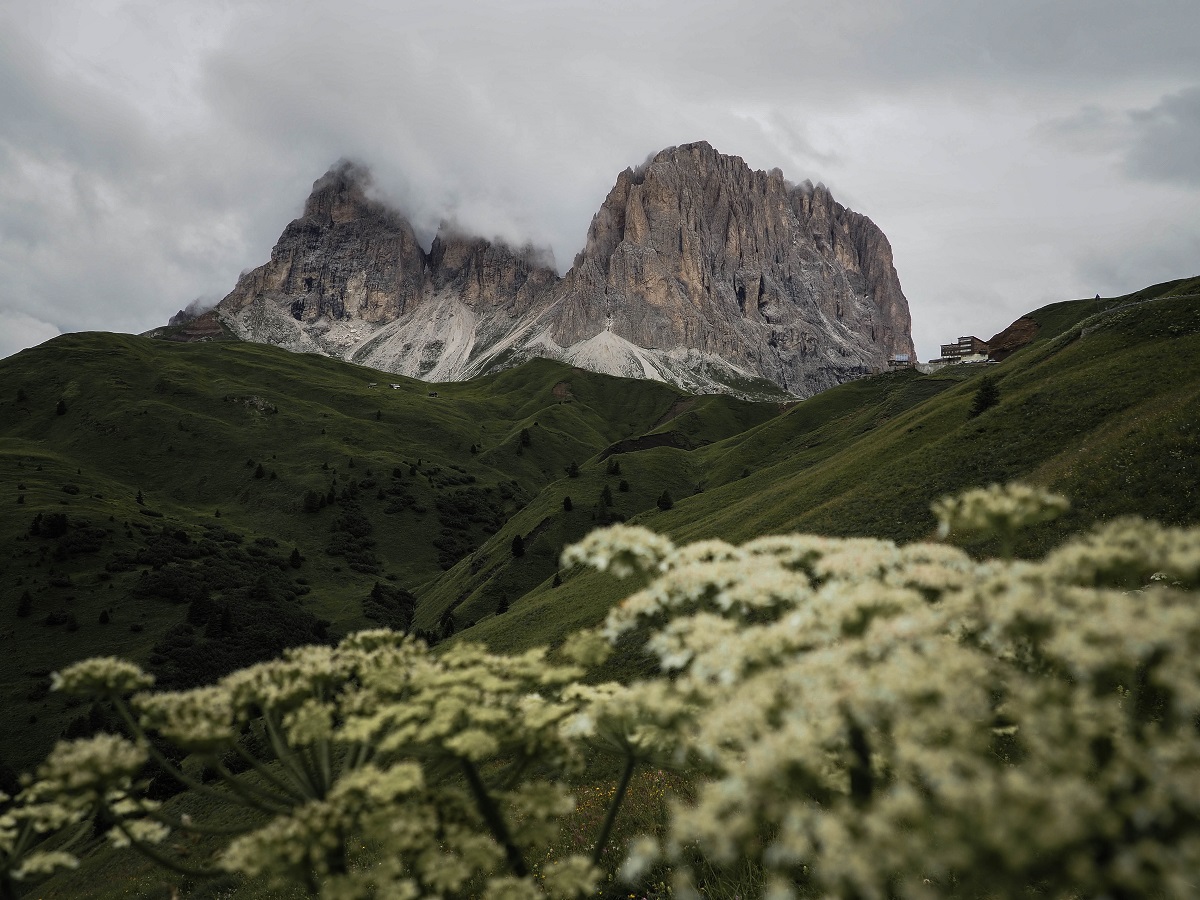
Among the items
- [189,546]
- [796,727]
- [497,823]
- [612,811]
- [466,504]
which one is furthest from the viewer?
[466,504]

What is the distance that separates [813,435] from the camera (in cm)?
13625

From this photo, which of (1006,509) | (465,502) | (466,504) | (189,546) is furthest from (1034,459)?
(465,502)

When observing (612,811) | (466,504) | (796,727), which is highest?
(466,504)

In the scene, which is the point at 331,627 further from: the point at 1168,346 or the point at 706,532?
the point at 1168,346

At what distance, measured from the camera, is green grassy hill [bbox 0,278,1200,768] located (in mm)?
45812

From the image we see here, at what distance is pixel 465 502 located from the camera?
188 meters

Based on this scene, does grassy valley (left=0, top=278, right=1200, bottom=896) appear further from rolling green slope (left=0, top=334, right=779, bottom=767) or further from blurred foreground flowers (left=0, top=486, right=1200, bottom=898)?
blurred foreground flowers (left=0, top=486, right=1200, bottom=898)

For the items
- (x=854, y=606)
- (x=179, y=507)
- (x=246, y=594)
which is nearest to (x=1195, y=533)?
(x=854, y=606)

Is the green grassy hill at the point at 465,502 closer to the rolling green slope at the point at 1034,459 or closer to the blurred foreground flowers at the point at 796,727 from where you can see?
the rolling green slope at the point at 1034,459

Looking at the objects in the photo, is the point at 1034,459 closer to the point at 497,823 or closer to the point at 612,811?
the point at 612,811

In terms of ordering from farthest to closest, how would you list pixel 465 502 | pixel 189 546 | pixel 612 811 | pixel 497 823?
pixel 465 502 < pixel 189 546 < pixel 612 811 < pixel 497 823

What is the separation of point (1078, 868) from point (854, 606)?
7.53ft

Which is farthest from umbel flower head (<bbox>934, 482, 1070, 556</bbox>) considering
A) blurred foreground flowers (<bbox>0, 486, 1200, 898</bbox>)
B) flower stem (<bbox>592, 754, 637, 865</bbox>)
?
flower stem (<bbox>592, 754, 637, 865</bbox>)

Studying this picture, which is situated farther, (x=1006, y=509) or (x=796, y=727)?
(x=1006, y=509)
